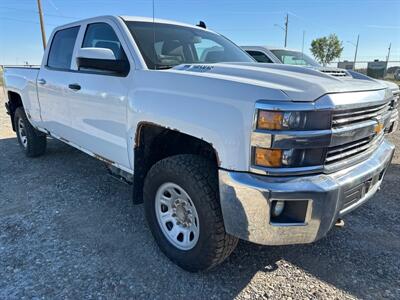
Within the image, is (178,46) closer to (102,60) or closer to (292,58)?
(102,60)

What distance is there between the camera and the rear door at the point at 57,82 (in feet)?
12.7

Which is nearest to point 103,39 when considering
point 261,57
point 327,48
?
point 261,57

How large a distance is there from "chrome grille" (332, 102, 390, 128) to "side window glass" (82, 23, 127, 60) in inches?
73.1

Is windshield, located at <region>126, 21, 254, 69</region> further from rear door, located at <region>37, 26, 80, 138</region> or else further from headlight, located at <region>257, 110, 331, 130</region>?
headlight, located at <region>257, 110, 331, 130</region>

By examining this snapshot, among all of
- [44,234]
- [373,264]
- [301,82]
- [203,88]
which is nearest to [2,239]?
[44,234]

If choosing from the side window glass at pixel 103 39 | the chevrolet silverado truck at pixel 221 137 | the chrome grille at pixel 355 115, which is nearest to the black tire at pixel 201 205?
the chevrolet silverado truck at pixel 221 137

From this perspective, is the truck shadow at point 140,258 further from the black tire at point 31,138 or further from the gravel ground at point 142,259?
the black tire at point 31,138

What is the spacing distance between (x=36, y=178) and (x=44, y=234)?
5.81ft

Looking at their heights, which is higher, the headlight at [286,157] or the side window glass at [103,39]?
the side window glass at [103,39]

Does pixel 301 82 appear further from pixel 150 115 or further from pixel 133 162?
pixel 133 162

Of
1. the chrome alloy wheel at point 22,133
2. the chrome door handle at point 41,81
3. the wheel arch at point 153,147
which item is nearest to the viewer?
the wheel arch at point 153,147

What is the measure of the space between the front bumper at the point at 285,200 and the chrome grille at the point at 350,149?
0.10 m

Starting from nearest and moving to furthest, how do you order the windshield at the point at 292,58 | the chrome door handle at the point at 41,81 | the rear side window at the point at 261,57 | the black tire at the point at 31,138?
the chrome door handle at the point at 41,81
the black tire at the point at 31,138
the rear side window at the point at 261,57
the windshield at the point at 292,58

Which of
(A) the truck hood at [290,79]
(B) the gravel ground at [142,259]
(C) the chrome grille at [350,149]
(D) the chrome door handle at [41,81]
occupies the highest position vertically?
(A) the truck hood at [290,79]
